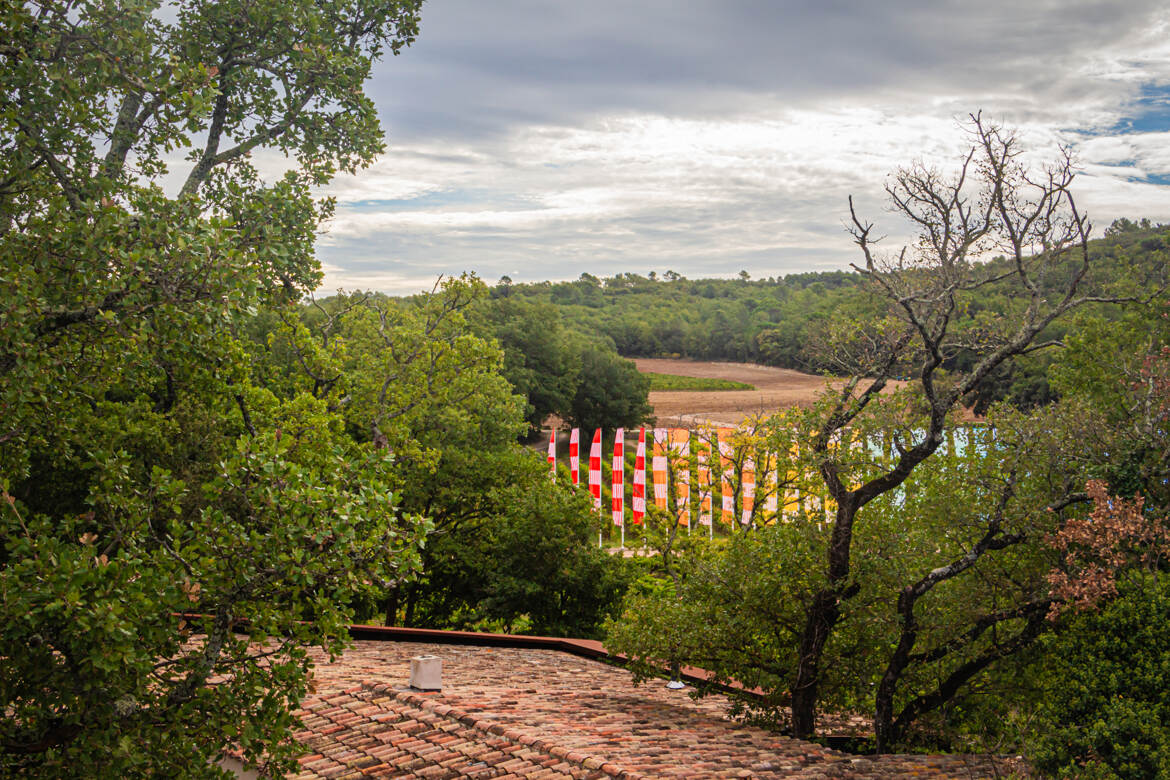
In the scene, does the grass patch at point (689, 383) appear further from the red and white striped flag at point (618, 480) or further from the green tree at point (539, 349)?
the red and white striped flag at point (618, 480)

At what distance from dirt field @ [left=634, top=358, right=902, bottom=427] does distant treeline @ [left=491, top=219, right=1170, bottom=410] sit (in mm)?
1852

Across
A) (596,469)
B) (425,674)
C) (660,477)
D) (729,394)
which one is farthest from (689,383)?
(425,674)

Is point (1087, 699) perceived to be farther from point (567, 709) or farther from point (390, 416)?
point (390, 416)

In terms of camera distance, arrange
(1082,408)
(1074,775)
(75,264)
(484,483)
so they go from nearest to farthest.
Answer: (75,264) → (1074,775) → (1082,408) → (484,483)

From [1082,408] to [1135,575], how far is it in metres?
2.83

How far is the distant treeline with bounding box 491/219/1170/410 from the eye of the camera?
3114 cm

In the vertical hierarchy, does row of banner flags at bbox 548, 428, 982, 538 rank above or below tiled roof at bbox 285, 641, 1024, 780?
above

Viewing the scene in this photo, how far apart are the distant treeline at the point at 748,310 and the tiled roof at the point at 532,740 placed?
15.5ft

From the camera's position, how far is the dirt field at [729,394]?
6406 cm

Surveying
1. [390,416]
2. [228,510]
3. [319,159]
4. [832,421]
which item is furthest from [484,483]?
[832,421]

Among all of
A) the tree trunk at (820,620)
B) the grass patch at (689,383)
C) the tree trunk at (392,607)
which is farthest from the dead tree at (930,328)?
the grass patch at (689,383)

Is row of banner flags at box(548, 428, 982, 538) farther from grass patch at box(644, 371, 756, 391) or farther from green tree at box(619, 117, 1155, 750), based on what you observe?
grass patch at box(644, 371, 756, 391)

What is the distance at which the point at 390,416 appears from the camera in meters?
18.0

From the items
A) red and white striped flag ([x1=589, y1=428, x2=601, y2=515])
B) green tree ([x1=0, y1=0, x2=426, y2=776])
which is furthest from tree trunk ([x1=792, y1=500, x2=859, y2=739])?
red and white striped flag ([x1=589, y1=428, x2=601, y2=515])
